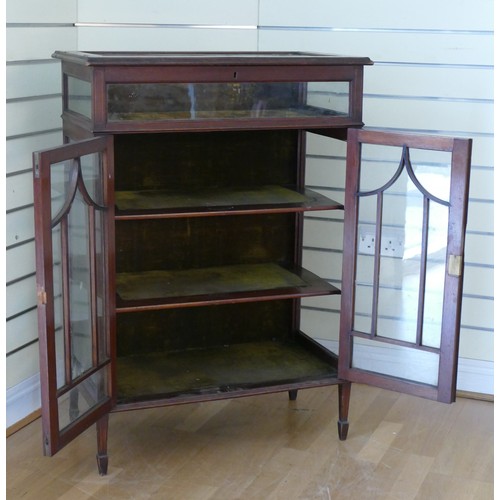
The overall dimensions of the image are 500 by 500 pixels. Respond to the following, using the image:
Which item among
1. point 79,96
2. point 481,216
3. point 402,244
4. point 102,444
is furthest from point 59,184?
point 481,216

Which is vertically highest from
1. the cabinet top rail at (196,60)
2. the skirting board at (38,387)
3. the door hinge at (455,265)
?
the cabinet top rail at (196,60)

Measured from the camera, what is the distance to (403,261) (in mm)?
3125

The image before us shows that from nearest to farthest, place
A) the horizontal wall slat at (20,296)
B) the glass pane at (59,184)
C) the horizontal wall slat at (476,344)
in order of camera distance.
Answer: the glass pane at (59,184) → the horizontal wall slat at (20,296) → the horizontal wall slat at (476,344)

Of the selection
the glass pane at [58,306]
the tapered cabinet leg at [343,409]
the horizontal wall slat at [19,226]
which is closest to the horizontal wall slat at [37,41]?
the horizontal wall slat at [19,226]

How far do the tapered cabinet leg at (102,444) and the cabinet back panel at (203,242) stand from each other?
0.62 m

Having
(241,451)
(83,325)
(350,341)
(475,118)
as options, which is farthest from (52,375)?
(475,118)

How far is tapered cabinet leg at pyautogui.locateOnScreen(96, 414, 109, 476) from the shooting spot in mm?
3002

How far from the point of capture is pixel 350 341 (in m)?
3.22

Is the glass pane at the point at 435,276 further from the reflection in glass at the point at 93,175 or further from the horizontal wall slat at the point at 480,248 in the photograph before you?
the reflection in glass at the point at 93,175

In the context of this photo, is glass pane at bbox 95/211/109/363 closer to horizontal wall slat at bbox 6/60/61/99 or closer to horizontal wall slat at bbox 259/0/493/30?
horizontal wall slat at bbox 6/60/61/99

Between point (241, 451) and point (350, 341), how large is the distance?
539 millimetres

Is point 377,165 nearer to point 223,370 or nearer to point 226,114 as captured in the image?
point 226,114

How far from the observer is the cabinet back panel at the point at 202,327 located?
349 cm

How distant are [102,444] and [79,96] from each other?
1.13 metres
